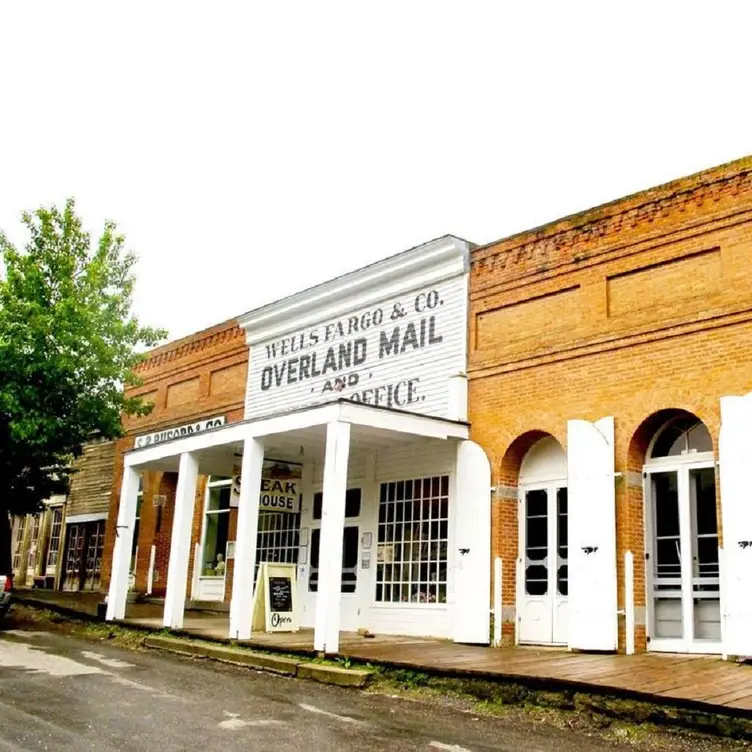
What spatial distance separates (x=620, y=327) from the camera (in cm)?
1197

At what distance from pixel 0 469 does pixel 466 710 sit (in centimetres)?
1302

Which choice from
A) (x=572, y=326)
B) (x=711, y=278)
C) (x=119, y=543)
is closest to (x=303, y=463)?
(x=119, y=543)

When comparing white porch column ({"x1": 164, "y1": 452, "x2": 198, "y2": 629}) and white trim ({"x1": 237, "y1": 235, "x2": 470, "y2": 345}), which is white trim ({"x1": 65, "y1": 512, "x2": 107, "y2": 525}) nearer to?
white trim ({"x1": 237, "y1": 235, "x2": 470, "y2": 345})

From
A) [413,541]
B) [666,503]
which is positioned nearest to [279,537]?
[413,541]

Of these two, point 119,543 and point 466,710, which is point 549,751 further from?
point 119,543

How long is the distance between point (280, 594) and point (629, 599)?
5.68 m

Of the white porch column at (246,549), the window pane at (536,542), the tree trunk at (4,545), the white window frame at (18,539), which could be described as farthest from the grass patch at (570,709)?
the white window frame at (18,539)

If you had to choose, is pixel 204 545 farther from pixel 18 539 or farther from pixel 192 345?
pixel 18 539

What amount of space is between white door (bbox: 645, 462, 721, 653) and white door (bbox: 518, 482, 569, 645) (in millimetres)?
1268

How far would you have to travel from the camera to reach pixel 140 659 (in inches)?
469

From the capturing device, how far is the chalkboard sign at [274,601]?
45.9ft

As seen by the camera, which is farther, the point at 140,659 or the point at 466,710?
the point at 140,659

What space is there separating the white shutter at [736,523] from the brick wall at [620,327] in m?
0.32

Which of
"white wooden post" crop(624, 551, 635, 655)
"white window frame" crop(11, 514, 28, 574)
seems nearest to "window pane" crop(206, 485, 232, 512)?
"white window frame" crop(11, 514, 28, 574)
